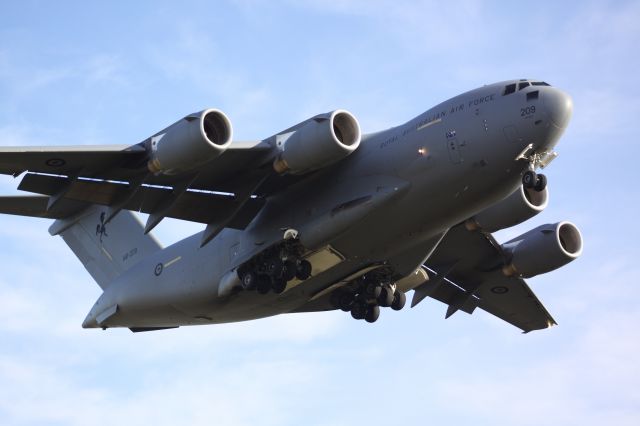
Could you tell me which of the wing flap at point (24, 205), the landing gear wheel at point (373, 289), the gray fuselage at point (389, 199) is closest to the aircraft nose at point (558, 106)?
the gray fuselage at point (389, 199)

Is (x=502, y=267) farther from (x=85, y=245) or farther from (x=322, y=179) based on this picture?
(x=85, y=245)

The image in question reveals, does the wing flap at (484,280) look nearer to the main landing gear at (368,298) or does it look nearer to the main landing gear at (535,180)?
the main landing gear at (368,298)

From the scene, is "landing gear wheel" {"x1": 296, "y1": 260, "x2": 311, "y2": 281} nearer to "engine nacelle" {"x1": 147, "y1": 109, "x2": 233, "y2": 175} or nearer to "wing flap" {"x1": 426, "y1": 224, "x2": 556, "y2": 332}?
"engine nacelle" {"x1": 147, "y1": 109, "x2": 233, "y2": 175}

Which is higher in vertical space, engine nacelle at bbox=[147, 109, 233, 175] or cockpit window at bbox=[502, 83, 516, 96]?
engine nacelle at bbox=[147, 109, 233, 175]

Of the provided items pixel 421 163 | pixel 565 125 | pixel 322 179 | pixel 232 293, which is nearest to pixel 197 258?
pixel 232 293

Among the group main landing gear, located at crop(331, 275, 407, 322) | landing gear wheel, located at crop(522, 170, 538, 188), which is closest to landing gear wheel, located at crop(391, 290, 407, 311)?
main landing gear, located at crop(331, 275, 407, 322)

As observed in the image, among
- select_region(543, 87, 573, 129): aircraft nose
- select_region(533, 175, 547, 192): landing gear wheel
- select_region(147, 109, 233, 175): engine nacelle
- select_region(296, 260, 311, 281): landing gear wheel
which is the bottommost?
select_region(533, 175, 547, 192): landing gear wheel

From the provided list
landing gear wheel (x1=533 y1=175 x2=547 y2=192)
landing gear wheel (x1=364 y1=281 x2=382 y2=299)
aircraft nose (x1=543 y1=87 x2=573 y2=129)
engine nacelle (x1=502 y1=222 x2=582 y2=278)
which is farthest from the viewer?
engine nacelle (x1=502 y1=222 x2=582 y2=278)
